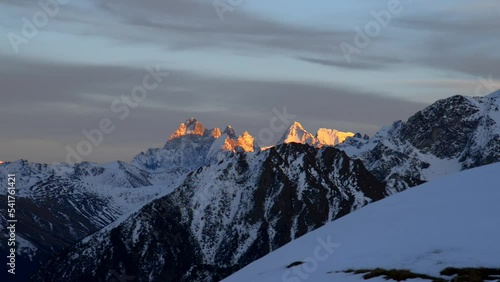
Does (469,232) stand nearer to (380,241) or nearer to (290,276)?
(380,241)

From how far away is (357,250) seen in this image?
54750 millimetres

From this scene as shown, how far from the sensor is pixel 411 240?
5169 cm

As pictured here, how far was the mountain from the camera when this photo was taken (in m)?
46.8

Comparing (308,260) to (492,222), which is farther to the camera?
(308,260)

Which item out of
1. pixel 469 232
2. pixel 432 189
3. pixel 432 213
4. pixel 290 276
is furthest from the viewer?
pixel 432 189

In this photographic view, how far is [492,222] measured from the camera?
168 feet

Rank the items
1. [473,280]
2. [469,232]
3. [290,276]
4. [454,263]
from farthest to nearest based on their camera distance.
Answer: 1. [290,276]
2. [469,232]
3. [454,263]
4. [473,280]

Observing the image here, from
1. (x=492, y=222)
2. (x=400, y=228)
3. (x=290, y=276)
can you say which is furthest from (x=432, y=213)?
(x=290, y=276)

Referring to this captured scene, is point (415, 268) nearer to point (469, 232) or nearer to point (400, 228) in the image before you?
point (469, 232)

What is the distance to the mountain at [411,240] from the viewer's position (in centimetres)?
4681

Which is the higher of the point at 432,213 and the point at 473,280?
the point at 432,213

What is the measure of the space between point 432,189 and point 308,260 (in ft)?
44.4

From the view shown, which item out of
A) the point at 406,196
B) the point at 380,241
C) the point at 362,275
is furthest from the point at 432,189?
the point at 362,275

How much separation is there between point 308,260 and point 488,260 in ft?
48.1
